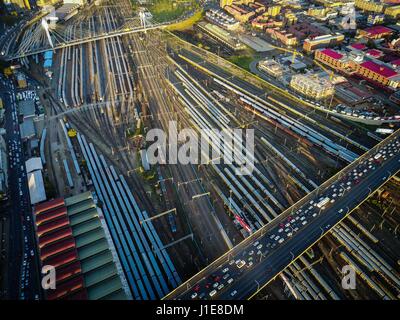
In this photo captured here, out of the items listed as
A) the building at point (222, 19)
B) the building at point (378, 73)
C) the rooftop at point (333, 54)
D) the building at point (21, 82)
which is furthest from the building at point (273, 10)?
the building at point (21, 82)

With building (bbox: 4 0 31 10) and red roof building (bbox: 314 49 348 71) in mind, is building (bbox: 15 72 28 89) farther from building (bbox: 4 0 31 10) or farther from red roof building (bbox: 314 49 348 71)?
red roof building (bbox: 314 49 348 71)

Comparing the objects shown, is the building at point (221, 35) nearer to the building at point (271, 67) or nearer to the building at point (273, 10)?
the building at point (271, 67)

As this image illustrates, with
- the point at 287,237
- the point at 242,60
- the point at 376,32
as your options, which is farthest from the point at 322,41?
the point at 287,237

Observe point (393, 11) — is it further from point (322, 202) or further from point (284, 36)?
point (322, 202)

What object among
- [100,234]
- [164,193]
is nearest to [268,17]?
[164,193]

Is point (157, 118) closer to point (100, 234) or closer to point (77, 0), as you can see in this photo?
point (100, 234)
